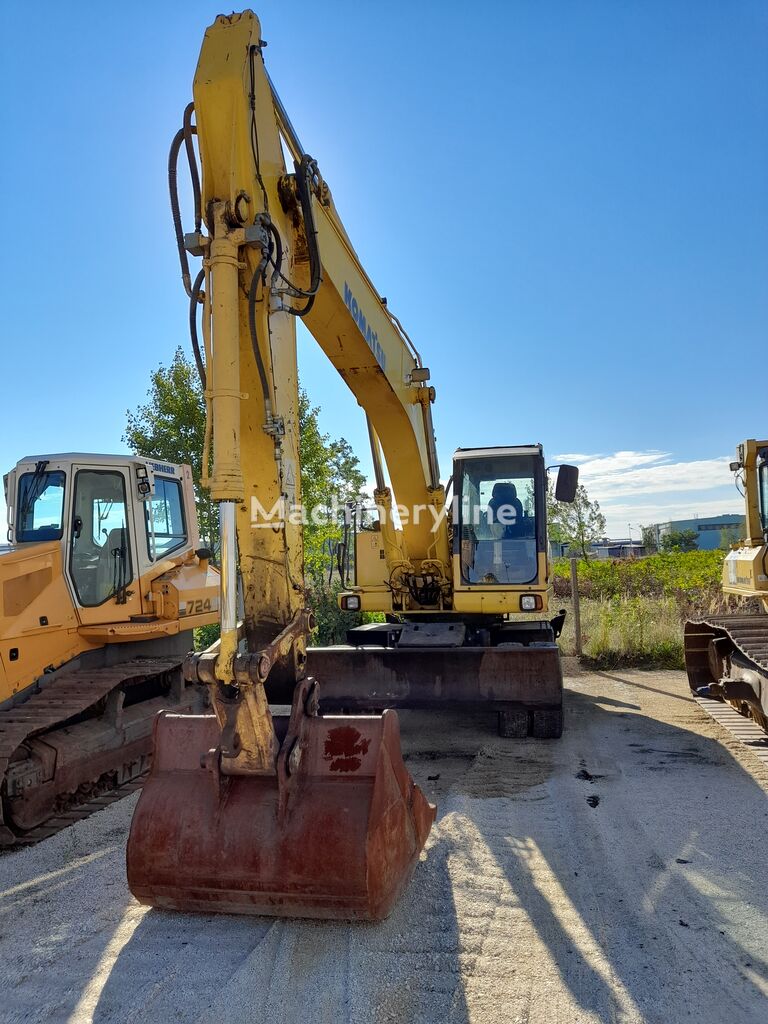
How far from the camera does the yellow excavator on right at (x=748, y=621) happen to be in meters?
6.47

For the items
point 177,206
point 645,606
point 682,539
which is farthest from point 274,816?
point 682,539

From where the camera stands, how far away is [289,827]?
3.30m

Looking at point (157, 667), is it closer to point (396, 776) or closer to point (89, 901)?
point (89, 901)

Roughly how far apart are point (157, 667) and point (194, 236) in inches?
163

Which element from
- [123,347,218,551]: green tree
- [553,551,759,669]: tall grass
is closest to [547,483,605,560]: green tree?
[553,551,759,669]: tall grass

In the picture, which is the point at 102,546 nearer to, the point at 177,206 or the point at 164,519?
the point at 164,519

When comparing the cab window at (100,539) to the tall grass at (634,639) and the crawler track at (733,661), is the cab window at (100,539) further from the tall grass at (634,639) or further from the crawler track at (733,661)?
the tall grass at (634,639)

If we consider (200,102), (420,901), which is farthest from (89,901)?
(200,102)

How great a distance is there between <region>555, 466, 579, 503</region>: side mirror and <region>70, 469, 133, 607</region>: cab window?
4090 millimetres

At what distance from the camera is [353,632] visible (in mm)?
8219

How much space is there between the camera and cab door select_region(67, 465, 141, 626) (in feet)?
20.8

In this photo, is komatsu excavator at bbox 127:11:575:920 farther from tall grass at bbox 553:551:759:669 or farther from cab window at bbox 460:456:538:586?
tall grass at bbox 553:551:759:669

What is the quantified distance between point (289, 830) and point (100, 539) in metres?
4.07

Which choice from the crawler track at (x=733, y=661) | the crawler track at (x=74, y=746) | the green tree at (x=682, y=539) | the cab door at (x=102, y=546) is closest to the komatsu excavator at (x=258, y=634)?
the crawler track at (x=74, y=746)
